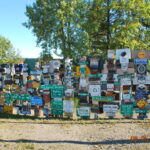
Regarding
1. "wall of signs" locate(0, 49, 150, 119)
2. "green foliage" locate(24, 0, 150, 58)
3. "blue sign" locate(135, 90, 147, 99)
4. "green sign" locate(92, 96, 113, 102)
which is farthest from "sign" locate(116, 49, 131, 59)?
"green foliage" locate(24, 0, 150, 58)

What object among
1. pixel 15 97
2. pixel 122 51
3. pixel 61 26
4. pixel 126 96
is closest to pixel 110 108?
pixel 126 96

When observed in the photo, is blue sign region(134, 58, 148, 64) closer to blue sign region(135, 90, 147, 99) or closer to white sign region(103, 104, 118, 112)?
blue sign region(135, 90, 147, 99)

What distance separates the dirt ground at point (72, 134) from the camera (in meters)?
5.80

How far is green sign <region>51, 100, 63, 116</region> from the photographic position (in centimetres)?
922

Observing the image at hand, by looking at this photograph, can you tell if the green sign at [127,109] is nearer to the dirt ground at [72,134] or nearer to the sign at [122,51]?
the dirt ground at [72,134]

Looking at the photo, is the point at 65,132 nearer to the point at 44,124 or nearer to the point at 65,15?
the point at 44,124

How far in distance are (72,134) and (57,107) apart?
245cm

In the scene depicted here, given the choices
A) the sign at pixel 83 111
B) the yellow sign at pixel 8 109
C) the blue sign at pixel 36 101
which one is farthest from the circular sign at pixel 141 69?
the yellow sign at pixel 8 109

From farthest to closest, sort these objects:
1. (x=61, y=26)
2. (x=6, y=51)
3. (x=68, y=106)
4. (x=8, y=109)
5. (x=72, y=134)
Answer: (x=6, y=51) → (x=61, y=26) → (x=8, y=109) → (x=68, y=106) → (x=72, y=134)

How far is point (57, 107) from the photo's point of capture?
30.5 feet

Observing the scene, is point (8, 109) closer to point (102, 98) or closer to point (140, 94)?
point (102, 98)

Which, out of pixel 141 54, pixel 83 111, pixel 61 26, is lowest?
pixel 83 111

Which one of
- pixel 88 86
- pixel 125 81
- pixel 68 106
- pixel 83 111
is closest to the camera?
pixel 125 81

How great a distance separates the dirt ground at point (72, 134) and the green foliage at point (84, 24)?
37.4 feet
